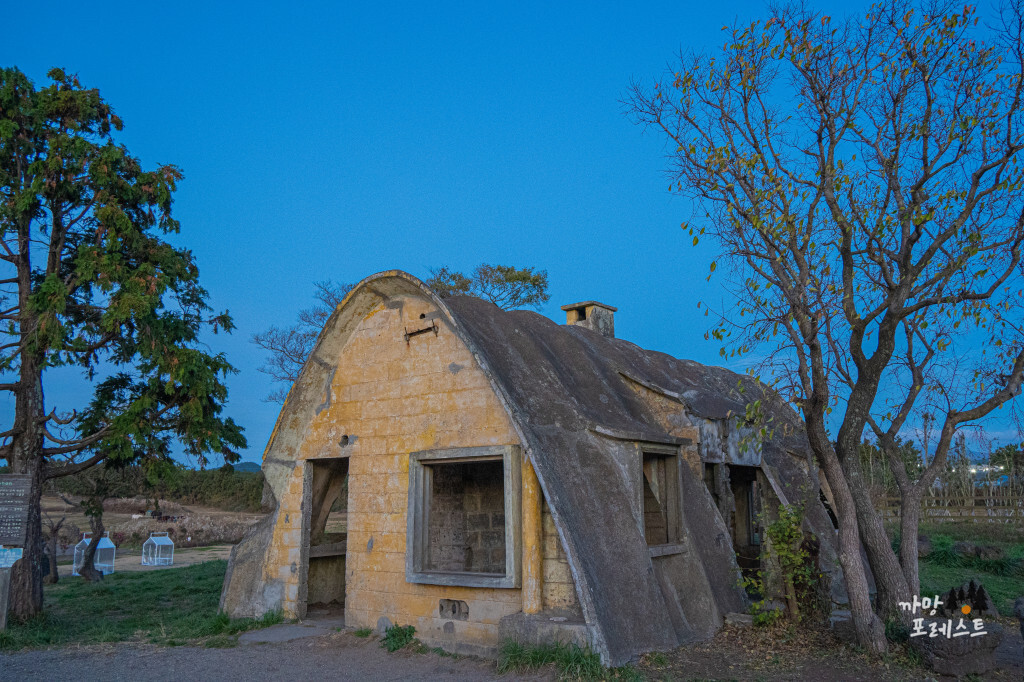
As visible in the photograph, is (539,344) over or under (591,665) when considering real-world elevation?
over

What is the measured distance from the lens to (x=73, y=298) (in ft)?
38.7

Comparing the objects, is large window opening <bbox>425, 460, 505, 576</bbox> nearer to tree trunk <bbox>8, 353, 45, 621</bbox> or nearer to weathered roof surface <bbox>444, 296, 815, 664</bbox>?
weathered roof surface <bbox>444, 296, 815, 664</bbox>

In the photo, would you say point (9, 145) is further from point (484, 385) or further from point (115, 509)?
point (115, 509)

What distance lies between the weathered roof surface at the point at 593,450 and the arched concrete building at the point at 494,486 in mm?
28

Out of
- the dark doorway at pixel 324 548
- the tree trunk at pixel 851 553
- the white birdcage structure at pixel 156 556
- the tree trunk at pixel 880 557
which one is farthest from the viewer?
the white birdcage structure at pixel 156 556

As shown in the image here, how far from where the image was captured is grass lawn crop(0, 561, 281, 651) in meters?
9.98

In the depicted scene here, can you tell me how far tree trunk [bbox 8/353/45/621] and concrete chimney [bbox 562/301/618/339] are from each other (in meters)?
9.42

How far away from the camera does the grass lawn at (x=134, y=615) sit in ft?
32.7

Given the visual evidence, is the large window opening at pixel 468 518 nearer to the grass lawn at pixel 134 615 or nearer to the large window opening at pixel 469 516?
the large window opening at pixel 469 516

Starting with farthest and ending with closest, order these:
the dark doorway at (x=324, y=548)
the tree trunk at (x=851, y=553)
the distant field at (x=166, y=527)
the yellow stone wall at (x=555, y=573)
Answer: the distant field at (x=166, y=527), the dark doorway at (x=324, y=548), the yellow stone wall at (x=555, y=573), the tree trunk at (x=851, y=553)

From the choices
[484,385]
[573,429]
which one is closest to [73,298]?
[484,385]

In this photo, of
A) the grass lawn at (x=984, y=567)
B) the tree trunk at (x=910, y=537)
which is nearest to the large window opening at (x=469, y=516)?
the tree trunk at (x=910, y=537)

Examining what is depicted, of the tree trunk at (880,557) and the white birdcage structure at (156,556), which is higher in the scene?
the tree trunk at (880,557)

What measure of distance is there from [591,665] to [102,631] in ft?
23.8
